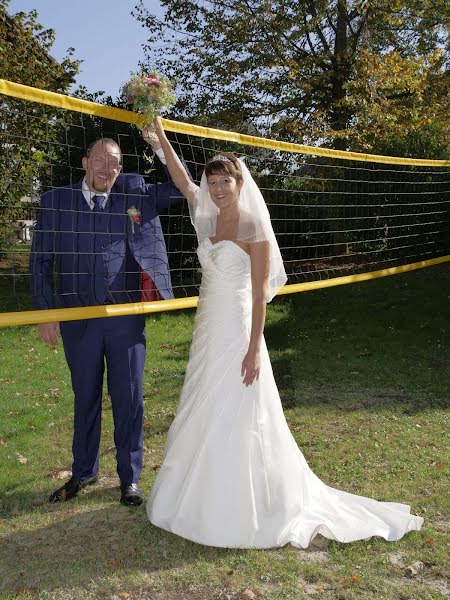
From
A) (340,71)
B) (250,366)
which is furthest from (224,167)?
(340,71)

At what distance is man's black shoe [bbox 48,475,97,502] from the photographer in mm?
4438

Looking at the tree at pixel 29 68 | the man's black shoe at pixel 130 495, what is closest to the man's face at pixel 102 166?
the man's black shoe at pixel 130 495

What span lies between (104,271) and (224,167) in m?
1.01

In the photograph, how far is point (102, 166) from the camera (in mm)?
4156

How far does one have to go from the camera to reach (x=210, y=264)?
13.3 ft

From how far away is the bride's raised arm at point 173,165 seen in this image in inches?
167

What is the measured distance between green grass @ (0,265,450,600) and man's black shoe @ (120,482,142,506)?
0.08m

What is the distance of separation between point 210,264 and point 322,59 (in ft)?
41.1

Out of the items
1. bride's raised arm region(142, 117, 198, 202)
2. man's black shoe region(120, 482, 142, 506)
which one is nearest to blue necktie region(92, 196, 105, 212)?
bride's raised arm region(142, 117, 198, 202)

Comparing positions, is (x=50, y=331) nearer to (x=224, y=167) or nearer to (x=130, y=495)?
(x=130, y=495)

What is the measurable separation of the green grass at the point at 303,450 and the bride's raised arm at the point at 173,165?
205cm

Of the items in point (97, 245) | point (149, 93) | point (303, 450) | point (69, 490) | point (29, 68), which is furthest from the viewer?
point (29, 68)

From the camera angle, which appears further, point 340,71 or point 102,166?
Answer: point 340,71

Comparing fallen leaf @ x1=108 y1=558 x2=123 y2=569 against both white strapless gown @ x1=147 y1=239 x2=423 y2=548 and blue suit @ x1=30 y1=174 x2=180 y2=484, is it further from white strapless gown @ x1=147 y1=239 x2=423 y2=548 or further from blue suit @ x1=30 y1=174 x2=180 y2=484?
blue suit @ x1=30 y1=174 x2=180 y2=484
